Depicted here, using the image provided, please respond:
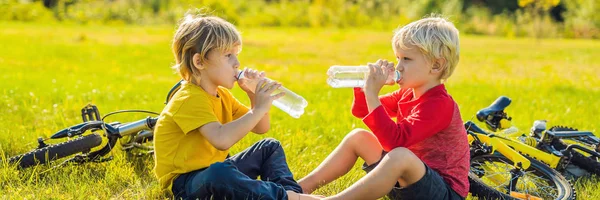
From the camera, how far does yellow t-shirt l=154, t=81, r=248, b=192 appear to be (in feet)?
12.2

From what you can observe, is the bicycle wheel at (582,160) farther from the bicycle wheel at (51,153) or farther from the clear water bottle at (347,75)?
the bicycle wheel at (51,153)

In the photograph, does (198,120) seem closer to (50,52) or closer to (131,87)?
(131,87)

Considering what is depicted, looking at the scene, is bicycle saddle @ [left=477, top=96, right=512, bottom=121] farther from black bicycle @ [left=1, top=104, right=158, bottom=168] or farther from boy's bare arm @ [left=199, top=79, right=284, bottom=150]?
black bicycle @ [left=1, top=104, right=158, bottom=168]

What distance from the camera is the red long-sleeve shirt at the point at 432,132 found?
12.2ft

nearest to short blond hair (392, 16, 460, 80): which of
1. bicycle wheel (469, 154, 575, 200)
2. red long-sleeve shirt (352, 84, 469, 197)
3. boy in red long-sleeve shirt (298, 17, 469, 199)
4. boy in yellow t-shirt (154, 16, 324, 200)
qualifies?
boy in red long-sleeve shirt (298, 17, 469, 199)

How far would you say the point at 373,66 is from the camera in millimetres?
3777

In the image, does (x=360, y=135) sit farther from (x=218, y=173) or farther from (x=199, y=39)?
(x=199, y=39)

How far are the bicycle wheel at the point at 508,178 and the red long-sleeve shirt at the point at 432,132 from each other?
0.41 metres

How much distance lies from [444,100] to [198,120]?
1.18m

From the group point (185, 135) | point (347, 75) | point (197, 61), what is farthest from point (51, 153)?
point (347, 75)

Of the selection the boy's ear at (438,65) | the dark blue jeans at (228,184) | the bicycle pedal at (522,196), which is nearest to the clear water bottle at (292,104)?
the dark blue jeans at (228,184)

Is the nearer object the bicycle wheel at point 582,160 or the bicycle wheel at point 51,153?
the bicycle wheel at point 51,153

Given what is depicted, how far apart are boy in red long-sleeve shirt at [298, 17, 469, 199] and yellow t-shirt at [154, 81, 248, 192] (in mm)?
696

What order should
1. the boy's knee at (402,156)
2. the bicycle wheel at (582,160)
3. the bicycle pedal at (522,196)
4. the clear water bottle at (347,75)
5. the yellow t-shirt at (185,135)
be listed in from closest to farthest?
the boy's knee at (402,156), the yellow t-shirt at (185,135), the clear water bottle at (347,75), the bicycle pedal at (522,196), the bicycle wheel at (582,160)
